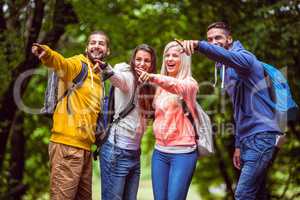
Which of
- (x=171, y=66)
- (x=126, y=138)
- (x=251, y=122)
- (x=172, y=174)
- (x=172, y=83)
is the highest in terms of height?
(x=171, y=66)

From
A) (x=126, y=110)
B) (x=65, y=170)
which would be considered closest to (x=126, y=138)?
(x=126, y=110)

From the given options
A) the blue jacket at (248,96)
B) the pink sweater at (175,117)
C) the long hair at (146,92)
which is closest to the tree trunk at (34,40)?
the long hair at (146,92)

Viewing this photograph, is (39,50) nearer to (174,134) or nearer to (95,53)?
(95,53)

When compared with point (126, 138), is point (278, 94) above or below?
above

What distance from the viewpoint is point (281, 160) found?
39.9 feet

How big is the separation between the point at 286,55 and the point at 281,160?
2.79 m

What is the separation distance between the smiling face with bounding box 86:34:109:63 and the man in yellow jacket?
4cm

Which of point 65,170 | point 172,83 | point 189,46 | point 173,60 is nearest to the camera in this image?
point 189,46

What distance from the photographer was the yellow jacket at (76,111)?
5.70 metres

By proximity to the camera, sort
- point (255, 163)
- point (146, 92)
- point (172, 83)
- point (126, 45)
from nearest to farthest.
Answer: point (255, 163) → point (172, 83) → point (146, 92) → point (126, 45)

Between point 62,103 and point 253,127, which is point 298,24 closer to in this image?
point 253,127

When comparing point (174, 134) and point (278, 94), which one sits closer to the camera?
point (278, 94)

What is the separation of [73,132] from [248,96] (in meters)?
1.61

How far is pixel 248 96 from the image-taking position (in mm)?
5699
